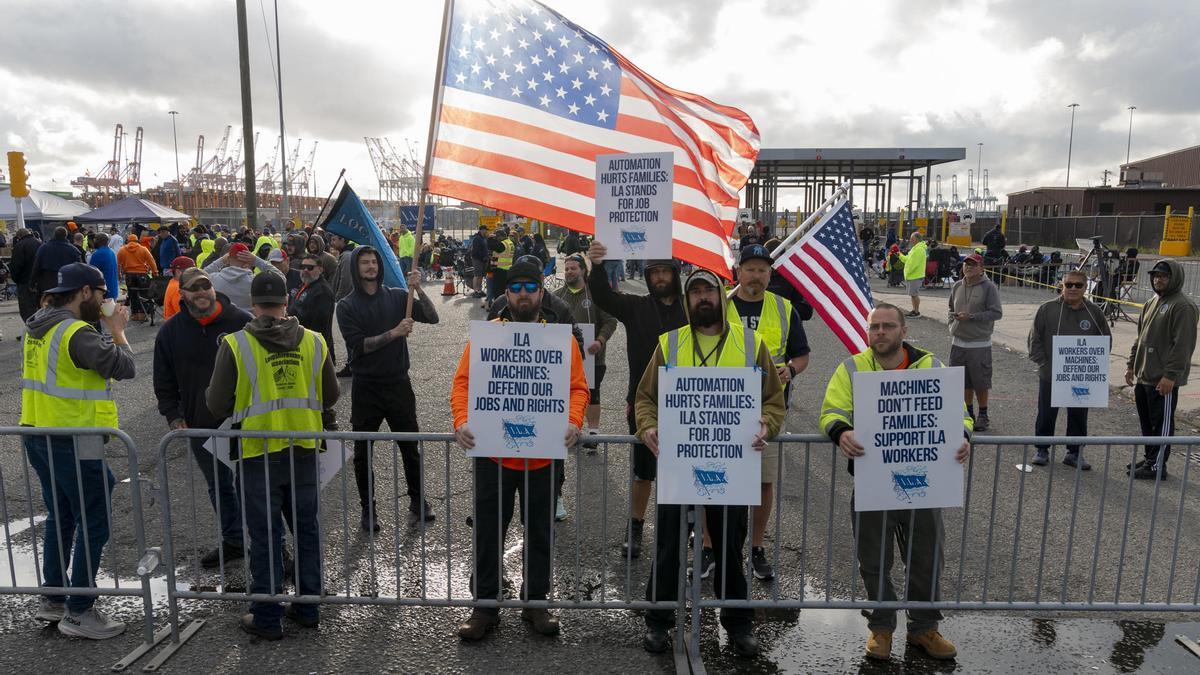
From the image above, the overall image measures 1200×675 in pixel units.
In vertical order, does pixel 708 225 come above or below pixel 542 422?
above

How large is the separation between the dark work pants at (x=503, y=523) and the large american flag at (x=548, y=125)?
161cm

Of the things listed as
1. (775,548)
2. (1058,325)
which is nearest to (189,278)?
(775,548)

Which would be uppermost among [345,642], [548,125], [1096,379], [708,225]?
[548,125]

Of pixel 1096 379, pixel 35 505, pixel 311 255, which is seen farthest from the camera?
pixel 311 255

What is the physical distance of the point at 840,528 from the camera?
5.75m

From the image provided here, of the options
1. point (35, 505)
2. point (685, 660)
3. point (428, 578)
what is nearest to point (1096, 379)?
point (685, 660)

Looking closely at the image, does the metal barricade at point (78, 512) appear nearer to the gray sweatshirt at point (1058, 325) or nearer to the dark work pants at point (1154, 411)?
the gray sweatshirt at point (1058, 325)

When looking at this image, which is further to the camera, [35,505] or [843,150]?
[843,150]

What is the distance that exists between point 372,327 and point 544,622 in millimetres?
2540

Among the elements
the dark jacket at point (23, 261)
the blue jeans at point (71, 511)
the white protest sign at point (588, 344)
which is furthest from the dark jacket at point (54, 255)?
the white protest sign at point (588, 344)

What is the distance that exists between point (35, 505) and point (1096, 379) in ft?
27.1

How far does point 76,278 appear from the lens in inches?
166

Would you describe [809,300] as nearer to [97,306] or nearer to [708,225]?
[708,225]

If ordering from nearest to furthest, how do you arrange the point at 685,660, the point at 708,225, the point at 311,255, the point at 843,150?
the point at 685,660
the point at 708,225
the point at 311,255
the point at 843,150
